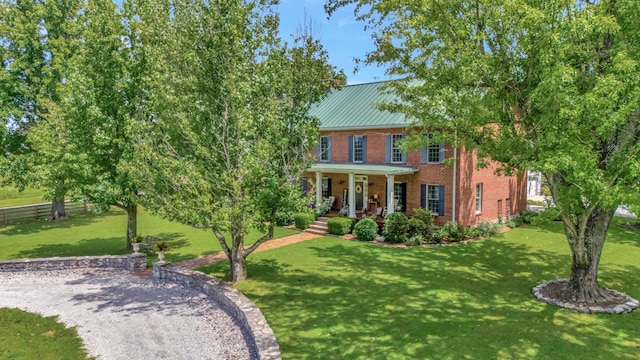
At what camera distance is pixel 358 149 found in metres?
25.9

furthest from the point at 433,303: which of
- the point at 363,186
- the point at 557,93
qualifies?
the point at 363,186

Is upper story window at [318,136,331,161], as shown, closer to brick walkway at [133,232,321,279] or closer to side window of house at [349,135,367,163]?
side window of house at [349,135,367,163]

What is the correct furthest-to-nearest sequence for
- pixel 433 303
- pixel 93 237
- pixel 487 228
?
pixel 93 237
pixel 487 228
pixel 433 303

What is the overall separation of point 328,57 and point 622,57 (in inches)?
318

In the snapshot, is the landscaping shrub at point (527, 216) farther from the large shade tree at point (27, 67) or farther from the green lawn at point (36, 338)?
the large shade tree at point (27, 67)

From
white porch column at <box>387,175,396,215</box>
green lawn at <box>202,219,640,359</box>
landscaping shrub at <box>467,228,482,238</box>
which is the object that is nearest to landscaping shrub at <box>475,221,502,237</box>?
landscaping shrub at <box>467,228,482,238</box>

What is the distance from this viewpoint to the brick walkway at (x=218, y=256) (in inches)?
627

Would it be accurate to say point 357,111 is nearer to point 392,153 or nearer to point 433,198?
point 392,153

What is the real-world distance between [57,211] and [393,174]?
1013 inches

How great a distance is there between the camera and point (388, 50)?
57.1ft

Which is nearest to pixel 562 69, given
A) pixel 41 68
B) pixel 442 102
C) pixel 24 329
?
pixel 442 102

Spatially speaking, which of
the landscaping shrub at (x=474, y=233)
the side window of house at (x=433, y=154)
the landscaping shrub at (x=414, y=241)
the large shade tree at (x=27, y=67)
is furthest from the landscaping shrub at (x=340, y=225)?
the large shade tree at (x=27, y=67)

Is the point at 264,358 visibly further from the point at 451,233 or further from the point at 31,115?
the point at 31,115

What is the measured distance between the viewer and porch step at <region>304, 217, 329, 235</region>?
914 inches
